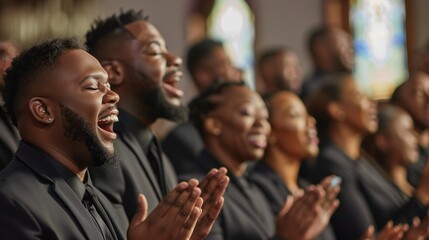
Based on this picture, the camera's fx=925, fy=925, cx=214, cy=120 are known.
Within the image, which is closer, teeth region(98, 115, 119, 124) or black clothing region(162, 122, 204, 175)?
teeth region(98, 115, 119, 124)

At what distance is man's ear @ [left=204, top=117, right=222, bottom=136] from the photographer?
3.81 metres

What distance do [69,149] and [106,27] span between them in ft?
3.18

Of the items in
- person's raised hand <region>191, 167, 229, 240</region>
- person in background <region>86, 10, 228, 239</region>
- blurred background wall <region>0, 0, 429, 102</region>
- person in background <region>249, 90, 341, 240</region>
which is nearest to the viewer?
person's raised hand <region>191, 167, 229, 240</region>

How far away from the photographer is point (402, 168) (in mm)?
4957

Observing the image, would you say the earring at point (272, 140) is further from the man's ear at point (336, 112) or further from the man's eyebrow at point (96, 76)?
the man's eyebrow at point (96, 76)

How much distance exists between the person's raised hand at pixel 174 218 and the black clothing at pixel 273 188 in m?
1.54

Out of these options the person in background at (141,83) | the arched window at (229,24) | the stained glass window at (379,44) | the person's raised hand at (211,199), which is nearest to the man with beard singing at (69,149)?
the person's raised hand at (211,199)

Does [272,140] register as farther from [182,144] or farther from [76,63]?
[76,63]

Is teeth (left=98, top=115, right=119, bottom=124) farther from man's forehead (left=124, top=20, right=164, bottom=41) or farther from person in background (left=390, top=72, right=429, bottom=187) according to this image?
person in background (left=390, top=72, right=429, bottom=187)

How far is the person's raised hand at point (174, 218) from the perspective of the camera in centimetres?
240

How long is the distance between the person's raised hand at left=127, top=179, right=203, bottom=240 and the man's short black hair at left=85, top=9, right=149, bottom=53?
3.42 feet

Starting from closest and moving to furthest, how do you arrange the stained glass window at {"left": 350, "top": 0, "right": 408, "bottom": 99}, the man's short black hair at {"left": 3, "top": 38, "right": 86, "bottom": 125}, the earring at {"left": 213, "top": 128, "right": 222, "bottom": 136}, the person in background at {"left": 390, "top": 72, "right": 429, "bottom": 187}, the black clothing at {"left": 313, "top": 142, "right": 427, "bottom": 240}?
the man's short black hair at {"left": 3, "top": 38, "right": 86, "bottom": 125}, the earring at {"left": 213, "top": 128, "right": 222, "bottom": 136}, the black clothing at {"left": 313, "top": 142, "right": 427, "bottom": 240}, the person in background at {"left": 390, "top": 72, "right": 429, "bottom": 187}, the stained glass window at {"left": 350, "top": 0, "right": 408, "bottom": 99}

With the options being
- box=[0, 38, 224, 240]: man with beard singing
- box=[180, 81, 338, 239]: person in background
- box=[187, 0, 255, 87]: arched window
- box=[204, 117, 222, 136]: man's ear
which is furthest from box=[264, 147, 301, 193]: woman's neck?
box=[187, 0, 255, 87]: arched window

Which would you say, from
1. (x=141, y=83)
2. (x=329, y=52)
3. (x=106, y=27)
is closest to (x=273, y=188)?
(x=141, y=83)
